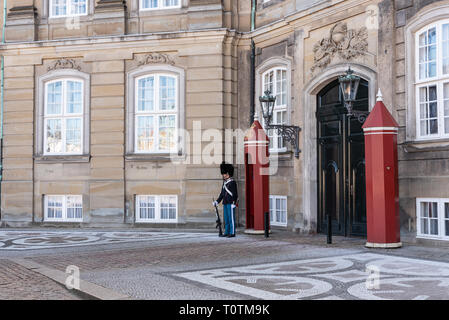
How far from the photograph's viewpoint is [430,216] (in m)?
12.0

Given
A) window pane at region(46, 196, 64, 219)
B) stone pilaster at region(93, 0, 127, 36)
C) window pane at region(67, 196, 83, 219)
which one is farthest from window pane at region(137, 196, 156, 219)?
stone pilaster at region(93, 0, 127, 36)

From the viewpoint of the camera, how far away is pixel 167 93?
1773cm

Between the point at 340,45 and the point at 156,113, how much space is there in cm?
613

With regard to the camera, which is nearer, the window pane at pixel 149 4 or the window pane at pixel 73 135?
the window pane at pixel 149 4

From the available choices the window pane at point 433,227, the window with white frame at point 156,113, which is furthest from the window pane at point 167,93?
the window pane at point 433,227

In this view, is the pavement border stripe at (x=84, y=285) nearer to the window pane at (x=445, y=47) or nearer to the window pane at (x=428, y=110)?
the window pane at (x=428, y=110)

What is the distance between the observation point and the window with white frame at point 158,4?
1788 centimetres

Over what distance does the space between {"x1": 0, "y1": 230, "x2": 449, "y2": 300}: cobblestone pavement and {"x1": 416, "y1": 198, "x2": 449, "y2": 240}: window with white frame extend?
1.15ft

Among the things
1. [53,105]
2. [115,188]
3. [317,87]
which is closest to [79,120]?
[53,105]

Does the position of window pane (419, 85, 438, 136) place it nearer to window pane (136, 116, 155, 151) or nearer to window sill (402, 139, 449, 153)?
window sill (402, 139, 449, 153)

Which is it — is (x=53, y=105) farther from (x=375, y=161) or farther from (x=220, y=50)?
(x=375, y=161)

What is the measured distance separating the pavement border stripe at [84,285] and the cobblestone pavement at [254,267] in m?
0.17

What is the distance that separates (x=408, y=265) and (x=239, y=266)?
270 centimetres

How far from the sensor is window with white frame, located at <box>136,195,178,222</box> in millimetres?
17538
